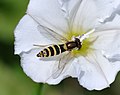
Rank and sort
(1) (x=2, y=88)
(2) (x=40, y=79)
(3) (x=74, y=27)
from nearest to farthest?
1. (2) (x=40, y=79)
2. (3) (x=74, y=27)
3. (1) (x=2, y=88)

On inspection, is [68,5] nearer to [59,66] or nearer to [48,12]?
[48,12]

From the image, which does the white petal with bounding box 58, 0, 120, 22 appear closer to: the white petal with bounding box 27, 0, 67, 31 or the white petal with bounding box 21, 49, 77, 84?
the white petal with bounding box 27, 0, 67, 31

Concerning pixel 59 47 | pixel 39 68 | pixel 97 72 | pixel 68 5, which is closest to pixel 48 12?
pixel 68 5

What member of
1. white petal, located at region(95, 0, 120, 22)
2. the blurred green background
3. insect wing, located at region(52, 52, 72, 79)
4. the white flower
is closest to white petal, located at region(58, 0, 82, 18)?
the white flower

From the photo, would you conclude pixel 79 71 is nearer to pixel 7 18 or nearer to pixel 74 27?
pixel 74 27

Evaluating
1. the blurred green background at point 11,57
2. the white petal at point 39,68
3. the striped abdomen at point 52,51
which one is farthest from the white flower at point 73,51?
the blurred green background at point 11,57

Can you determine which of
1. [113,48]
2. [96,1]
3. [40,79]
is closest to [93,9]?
[96,1]
